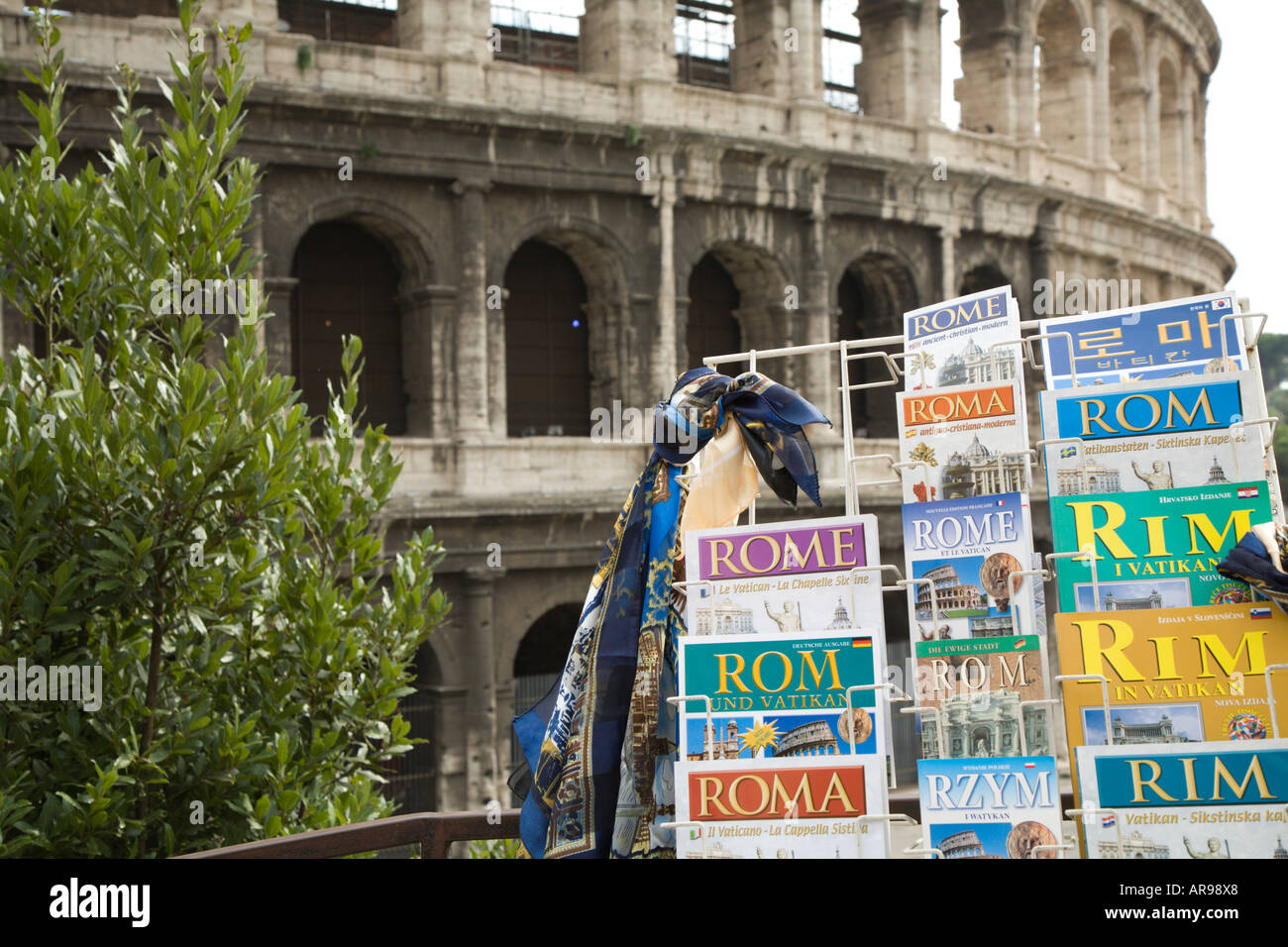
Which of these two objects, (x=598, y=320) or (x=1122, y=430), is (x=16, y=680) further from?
(x=598, y=320)

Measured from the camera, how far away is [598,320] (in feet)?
53.9

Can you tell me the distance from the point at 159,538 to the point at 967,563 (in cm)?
325

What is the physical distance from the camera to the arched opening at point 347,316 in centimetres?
1499

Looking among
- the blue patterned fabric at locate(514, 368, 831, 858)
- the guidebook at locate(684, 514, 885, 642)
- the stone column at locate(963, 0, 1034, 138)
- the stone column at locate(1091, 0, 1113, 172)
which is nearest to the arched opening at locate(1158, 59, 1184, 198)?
the stone column at locate(1091, 0, 1113, 172)

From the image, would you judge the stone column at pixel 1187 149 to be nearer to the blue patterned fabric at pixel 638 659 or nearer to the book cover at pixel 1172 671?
the blue patterned fabric at pixel 638 659

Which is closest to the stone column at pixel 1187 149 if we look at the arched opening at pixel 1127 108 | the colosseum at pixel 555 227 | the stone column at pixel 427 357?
the arched opening at pixel 1127 108

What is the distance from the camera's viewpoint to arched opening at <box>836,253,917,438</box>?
1850cm

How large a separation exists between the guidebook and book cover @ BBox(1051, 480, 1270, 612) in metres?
0.50

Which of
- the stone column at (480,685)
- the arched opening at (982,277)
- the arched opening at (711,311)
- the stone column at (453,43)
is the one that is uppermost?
the stone column at (453,43)

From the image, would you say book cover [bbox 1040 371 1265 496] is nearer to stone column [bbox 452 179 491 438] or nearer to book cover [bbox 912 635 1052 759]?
book cover [bbox 912 635 1052 759]

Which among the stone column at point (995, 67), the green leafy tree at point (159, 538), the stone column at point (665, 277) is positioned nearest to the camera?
the green leafy tree at point (159, 538)

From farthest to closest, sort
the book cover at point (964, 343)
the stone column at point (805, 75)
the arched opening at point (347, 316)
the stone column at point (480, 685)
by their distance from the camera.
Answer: the stone column at point (805, 75) < the arched opening at point (347, 316) < the stone column at point (480, 685) < the book cover at point (964, 343)

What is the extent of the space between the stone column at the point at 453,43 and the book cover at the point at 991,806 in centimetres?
1268
